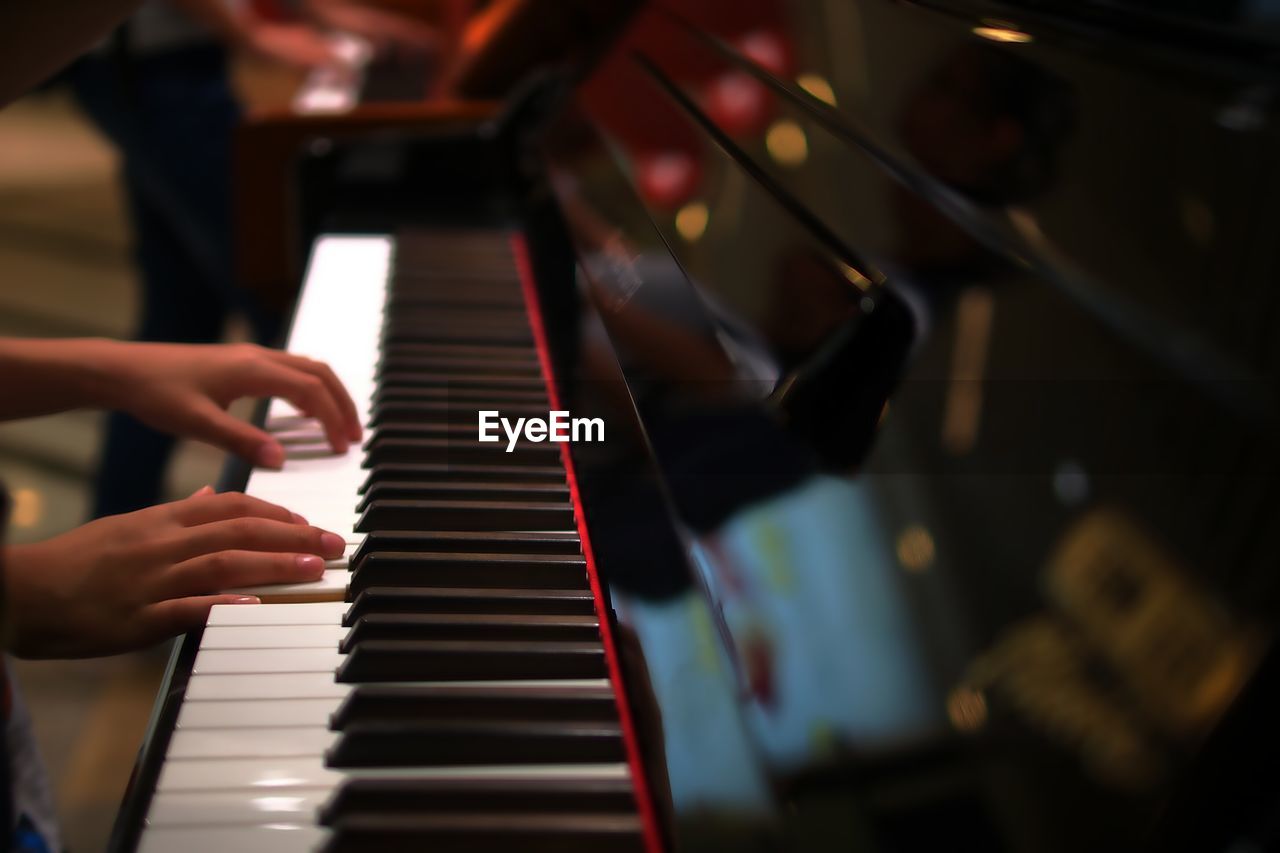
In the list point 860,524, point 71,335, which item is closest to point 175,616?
point 860,524

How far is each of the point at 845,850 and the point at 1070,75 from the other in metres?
0.56

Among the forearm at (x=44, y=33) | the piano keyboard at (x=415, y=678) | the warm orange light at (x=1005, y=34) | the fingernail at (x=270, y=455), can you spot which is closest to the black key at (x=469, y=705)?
the piano keyboard at (x=415, y=678)

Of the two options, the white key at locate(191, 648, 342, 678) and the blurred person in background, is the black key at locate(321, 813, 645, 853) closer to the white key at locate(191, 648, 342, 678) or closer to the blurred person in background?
the white key at locate(191, 648, 342, 678)

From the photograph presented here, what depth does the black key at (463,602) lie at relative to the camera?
66cm

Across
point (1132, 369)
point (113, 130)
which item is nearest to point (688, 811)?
point (1132, 369)

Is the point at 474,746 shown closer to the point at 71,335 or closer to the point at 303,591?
the point at 303,591

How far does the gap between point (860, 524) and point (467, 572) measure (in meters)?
0.30

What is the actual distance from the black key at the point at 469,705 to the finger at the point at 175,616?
158mm

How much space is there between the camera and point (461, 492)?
2.65 feet

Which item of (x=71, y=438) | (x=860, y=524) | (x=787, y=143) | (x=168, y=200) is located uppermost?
(x=787, y=143)

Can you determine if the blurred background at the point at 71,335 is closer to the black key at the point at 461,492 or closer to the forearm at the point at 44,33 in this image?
the black key at the point at 461,492

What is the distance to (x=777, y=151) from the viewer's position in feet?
2.97

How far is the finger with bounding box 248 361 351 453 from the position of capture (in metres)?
0.89

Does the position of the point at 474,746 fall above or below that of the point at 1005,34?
below
